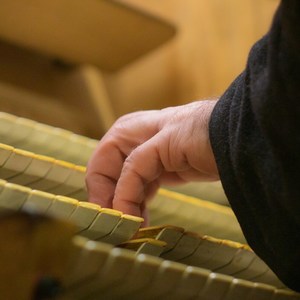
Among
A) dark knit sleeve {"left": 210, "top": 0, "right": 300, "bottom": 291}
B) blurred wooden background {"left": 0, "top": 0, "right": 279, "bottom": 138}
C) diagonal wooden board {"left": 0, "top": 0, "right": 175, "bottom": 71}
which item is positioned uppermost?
dark knit sleeve {"left": 210, "top": 0, "right": 300, "bottom": 291}

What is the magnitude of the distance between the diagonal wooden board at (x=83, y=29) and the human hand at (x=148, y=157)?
0.53m

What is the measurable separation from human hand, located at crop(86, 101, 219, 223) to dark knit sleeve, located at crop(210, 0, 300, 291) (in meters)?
0.05

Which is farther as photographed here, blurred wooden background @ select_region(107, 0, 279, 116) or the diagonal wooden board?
blurred wooden background @ select_region(107, 0, 279, 116)

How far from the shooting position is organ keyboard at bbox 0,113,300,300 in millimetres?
321

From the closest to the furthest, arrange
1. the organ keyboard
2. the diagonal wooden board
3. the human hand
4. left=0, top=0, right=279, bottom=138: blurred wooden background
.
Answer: the organ keyboard, the human hand, the diagonal wooden board, left=0, top=0, right=279, bottom=138: blurred wooden background

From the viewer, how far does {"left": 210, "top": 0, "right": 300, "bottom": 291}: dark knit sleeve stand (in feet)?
1.34

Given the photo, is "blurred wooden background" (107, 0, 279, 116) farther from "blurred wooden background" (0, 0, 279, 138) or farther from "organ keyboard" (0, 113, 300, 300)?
"organ keyboard" (0, 113, 300, 300)

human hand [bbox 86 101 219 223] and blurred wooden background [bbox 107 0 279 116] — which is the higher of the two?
human hand [bbox 86 101 219 223]

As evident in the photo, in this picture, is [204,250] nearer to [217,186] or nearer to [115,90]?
[217,186]

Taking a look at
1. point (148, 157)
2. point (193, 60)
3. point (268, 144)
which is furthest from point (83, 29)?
point (268, 144)

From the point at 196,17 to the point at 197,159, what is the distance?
3.68 ft

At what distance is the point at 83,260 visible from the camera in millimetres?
347

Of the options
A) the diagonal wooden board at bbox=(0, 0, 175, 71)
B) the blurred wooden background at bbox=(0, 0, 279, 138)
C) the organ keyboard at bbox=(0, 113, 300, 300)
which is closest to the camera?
the organ keyboard at bbox=(0, 113, 300, 300)

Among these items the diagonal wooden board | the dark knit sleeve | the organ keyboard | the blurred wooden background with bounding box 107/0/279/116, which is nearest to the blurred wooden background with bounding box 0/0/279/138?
the blurred wooden background with bounding box 107/0/279/116
